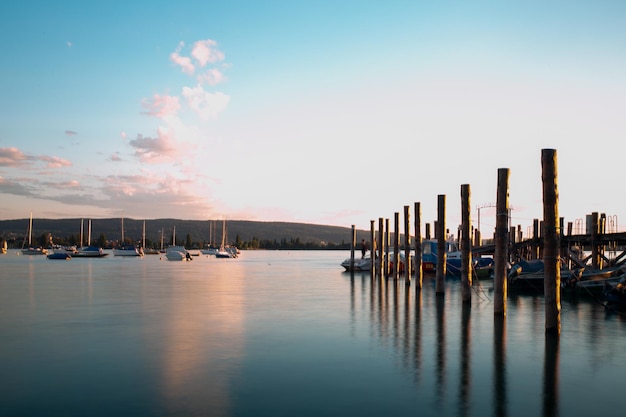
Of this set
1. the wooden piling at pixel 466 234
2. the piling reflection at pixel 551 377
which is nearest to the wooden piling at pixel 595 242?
the wooden piling at pixel 466 234

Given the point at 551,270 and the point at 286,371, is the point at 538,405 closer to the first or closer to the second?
the point at 286,371

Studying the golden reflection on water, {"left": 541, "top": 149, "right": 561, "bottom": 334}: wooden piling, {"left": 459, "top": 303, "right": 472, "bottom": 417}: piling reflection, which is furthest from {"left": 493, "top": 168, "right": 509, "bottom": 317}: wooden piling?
the golden reflection on water

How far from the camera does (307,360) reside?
15.5m

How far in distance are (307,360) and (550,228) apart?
7968 mm

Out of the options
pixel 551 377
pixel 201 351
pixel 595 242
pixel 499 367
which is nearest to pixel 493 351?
pixel 499 367

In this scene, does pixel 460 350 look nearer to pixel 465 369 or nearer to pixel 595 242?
pixel 465 369

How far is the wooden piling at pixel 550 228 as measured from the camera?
57.4 feet

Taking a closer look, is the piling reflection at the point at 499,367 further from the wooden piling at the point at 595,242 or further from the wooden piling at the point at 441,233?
the wooden piling at the point at 595,242

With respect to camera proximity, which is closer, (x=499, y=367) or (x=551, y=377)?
(x=551, y=377)

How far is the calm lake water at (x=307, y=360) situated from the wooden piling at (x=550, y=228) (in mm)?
1575

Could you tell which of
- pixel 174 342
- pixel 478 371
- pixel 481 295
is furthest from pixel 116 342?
pixel 481 295

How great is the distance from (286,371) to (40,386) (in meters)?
5.20

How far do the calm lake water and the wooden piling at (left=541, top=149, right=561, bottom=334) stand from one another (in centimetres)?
158

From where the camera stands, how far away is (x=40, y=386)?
41.4ft
